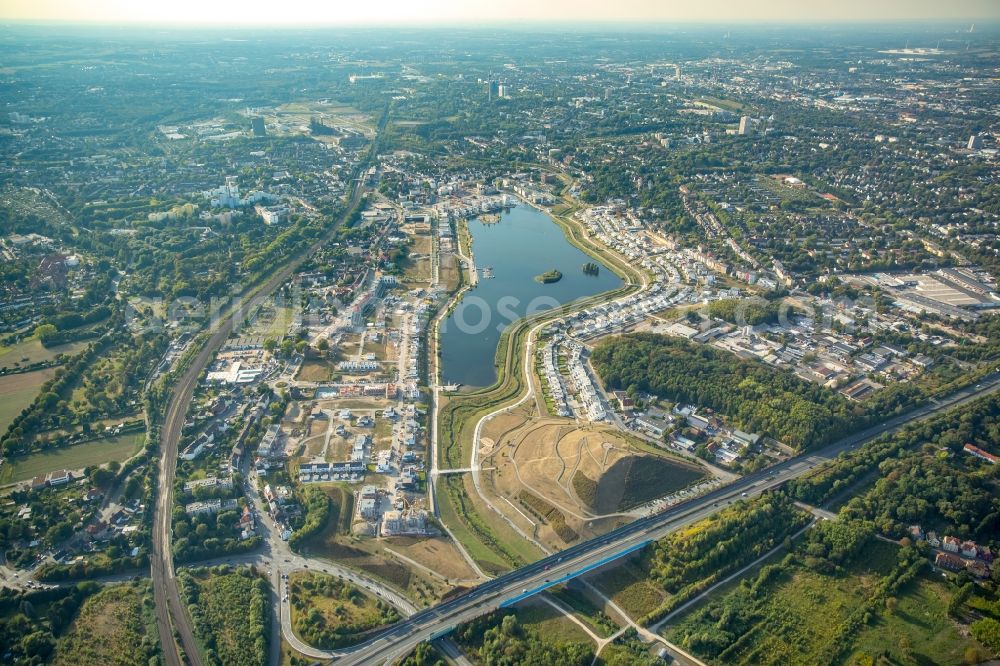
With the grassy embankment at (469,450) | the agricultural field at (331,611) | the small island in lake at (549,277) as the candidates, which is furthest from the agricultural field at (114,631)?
the small island in lake at (549,277)

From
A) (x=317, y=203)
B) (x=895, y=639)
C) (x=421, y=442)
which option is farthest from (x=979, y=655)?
(x=317, y=203)

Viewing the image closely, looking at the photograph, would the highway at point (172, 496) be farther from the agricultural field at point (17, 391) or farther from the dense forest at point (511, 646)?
the dense forest at point (511, 646)

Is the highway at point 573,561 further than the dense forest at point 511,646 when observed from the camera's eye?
Result: Yes

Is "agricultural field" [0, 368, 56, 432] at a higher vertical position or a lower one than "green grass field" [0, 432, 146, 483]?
higher

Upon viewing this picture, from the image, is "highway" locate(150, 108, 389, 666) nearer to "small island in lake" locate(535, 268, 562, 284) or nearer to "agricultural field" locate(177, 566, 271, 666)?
"agricultural field" locate(177, 566, 271, 666)

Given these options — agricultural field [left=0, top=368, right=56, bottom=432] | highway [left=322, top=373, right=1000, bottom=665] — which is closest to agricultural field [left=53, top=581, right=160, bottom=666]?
highway [left=322, top=373, right=1000, bottom=665]

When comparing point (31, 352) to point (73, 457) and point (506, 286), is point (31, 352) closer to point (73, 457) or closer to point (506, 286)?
point (73, 457)

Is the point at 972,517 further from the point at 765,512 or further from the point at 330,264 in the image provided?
the point at 330,264
